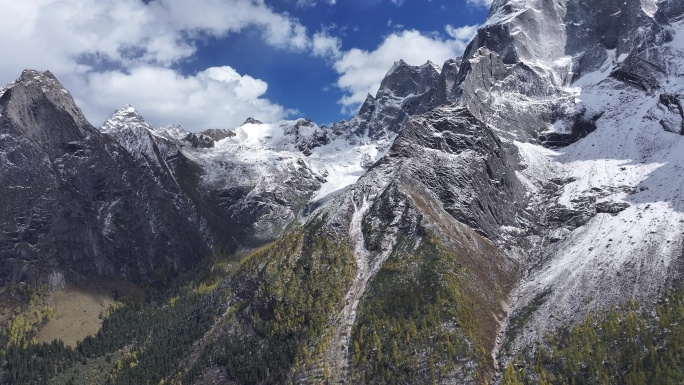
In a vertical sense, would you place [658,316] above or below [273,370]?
below

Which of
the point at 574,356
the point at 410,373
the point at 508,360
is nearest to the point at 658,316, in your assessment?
the point at 574,356

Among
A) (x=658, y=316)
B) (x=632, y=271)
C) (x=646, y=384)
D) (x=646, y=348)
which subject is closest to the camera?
(x=646, y=384)

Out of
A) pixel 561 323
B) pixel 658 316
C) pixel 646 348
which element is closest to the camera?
pixel 646 348

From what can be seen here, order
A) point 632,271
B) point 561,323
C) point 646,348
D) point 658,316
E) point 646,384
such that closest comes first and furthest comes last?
1. point 646,384
2. point 646,348
3. point 658,316
4. point 561,323
5. point 632,271

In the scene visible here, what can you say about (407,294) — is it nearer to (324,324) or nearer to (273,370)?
(324,324)

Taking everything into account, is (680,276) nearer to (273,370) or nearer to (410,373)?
(410,373)

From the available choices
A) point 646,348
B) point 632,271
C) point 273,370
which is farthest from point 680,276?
point 273,370

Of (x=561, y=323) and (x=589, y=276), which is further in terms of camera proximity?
(x=589, y=276)

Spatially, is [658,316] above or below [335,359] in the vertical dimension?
below

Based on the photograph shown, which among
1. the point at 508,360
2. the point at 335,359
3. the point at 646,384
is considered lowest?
the point at 646,384
